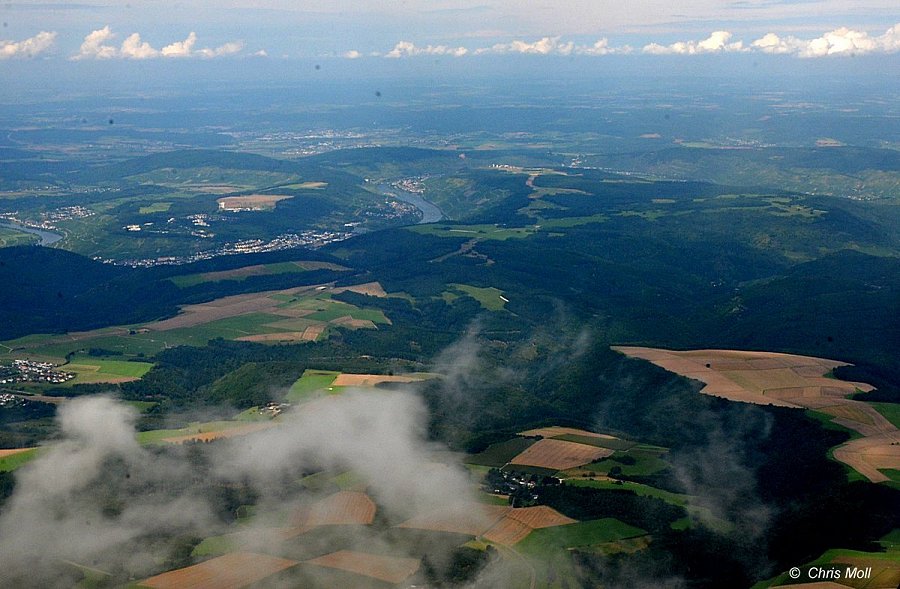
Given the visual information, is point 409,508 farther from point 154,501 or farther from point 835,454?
point 835,454

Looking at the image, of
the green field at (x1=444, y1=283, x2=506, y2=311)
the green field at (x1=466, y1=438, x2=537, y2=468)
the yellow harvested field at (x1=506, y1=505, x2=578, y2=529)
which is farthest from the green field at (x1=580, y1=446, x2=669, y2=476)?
the green field at (x1=444, y1=283, x2=506, y2=311)

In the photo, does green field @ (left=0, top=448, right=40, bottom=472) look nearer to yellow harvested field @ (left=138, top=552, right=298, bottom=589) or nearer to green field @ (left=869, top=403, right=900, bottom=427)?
yellow harvested field @ (left=138, top=552, right=298, bottom=589)

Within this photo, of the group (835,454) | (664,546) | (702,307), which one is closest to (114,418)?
(664,546)

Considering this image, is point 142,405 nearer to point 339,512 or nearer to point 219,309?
point 339,512

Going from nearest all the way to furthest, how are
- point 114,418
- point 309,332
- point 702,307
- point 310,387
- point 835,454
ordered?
1. point 835,454
2. point 114,418
3. point 310,387
4. point 309,332
5. point 702,307

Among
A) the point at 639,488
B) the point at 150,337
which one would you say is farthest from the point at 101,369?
the point at 639,488

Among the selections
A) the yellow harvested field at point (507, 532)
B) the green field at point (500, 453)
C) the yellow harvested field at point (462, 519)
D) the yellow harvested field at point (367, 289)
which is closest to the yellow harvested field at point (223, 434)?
the green field at point (500, 453)

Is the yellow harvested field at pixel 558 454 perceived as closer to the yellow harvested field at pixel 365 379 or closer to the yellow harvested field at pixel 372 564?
the yellow harvested field at pixel 372 564
